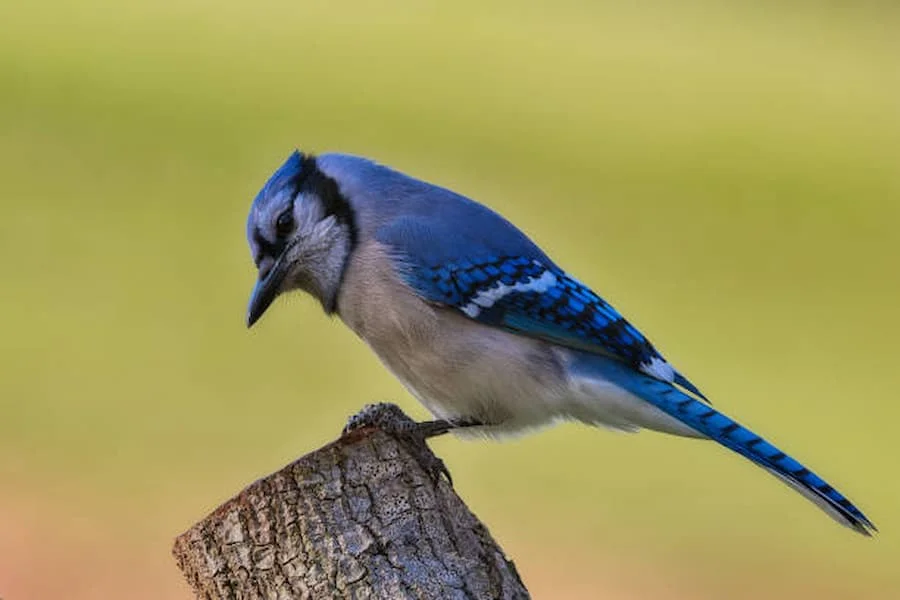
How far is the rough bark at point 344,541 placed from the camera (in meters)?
1.87

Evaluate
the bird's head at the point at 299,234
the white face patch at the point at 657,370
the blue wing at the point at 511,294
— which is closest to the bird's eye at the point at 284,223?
the bird's head at the point at 299,234

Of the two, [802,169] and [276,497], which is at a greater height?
[802,169]

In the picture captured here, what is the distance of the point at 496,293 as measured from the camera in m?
2.61

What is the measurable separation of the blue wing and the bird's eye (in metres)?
0.15

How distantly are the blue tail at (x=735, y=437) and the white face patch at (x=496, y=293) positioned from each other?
15cm

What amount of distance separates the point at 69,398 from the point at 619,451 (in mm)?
1811

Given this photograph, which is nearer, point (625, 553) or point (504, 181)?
point (625, 553)

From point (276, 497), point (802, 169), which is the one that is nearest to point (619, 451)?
point (802, 169)

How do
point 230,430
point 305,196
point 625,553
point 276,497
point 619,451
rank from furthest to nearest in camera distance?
point 619,451
point 230,430
point 625,553
point 305,196
point 276,497

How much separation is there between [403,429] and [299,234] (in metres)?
0.54

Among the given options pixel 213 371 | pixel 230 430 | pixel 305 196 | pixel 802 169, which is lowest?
pixel 305 196

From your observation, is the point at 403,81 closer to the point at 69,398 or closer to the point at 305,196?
the point at 69,398

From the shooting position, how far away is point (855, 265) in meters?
7.32

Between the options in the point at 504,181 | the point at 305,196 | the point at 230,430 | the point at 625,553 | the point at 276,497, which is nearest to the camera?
the point at 276,497
